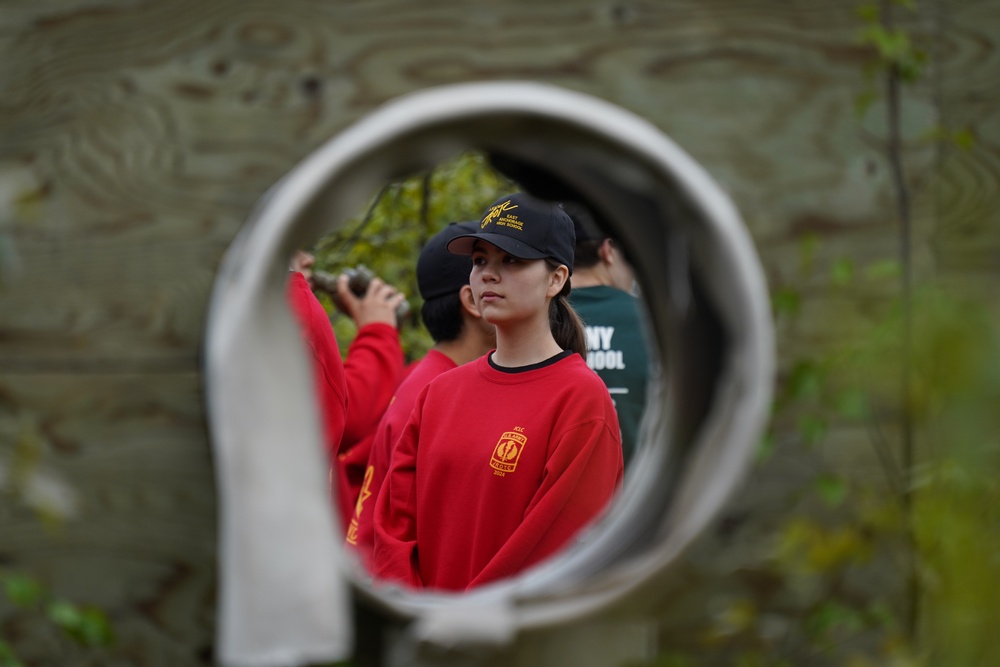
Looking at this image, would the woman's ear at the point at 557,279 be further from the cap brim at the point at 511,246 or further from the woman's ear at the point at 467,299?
the woman's ear at the point at 467,299

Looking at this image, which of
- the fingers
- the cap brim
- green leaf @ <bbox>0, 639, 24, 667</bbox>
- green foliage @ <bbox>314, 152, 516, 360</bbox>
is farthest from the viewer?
green foliage @ <bbox>314, 152, 516, 360</bbox>

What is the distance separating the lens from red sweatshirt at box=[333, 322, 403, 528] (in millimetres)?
3639

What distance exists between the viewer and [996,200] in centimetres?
178

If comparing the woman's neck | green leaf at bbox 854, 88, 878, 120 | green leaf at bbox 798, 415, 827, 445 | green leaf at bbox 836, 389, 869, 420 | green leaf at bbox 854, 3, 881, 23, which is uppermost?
green leaf at bbox 854, 3, 881, 23

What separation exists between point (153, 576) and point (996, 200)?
1638mm

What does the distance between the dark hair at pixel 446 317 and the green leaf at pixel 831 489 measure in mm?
1935

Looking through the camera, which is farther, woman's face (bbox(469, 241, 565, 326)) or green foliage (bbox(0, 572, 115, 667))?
woman's face (bbox(469, 241, 565, 326))

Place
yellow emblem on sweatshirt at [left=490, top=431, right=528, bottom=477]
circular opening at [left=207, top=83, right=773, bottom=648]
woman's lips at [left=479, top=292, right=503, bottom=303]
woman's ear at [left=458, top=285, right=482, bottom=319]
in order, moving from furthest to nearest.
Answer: woman's ear at [left=458, top=285, right=482, bottom=319], woman's lips at [left=479, top=292, right=503, bottom=303], yellow emblem on sweatshirt at [left=490, top=431, right=528, bottom=477], circular opening at [left=207, top=83, right=773, bottom=648]

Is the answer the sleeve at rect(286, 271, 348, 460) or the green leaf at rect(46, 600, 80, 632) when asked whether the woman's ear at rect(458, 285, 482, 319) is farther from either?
the green leaf at rect(46, 600, 80, 632)

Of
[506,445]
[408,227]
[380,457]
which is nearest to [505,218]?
[506,445]

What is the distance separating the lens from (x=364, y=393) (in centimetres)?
368

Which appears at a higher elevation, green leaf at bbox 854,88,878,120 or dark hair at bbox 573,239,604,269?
green leaf at bbox 854,88,878,120

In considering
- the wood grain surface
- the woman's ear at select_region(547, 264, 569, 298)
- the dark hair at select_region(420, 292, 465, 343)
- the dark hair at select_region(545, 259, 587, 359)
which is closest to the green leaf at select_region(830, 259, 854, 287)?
the wood grain surface

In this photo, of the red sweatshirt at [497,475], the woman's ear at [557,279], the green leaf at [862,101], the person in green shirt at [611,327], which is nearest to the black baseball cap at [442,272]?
the person in green shirt at [611,327]
